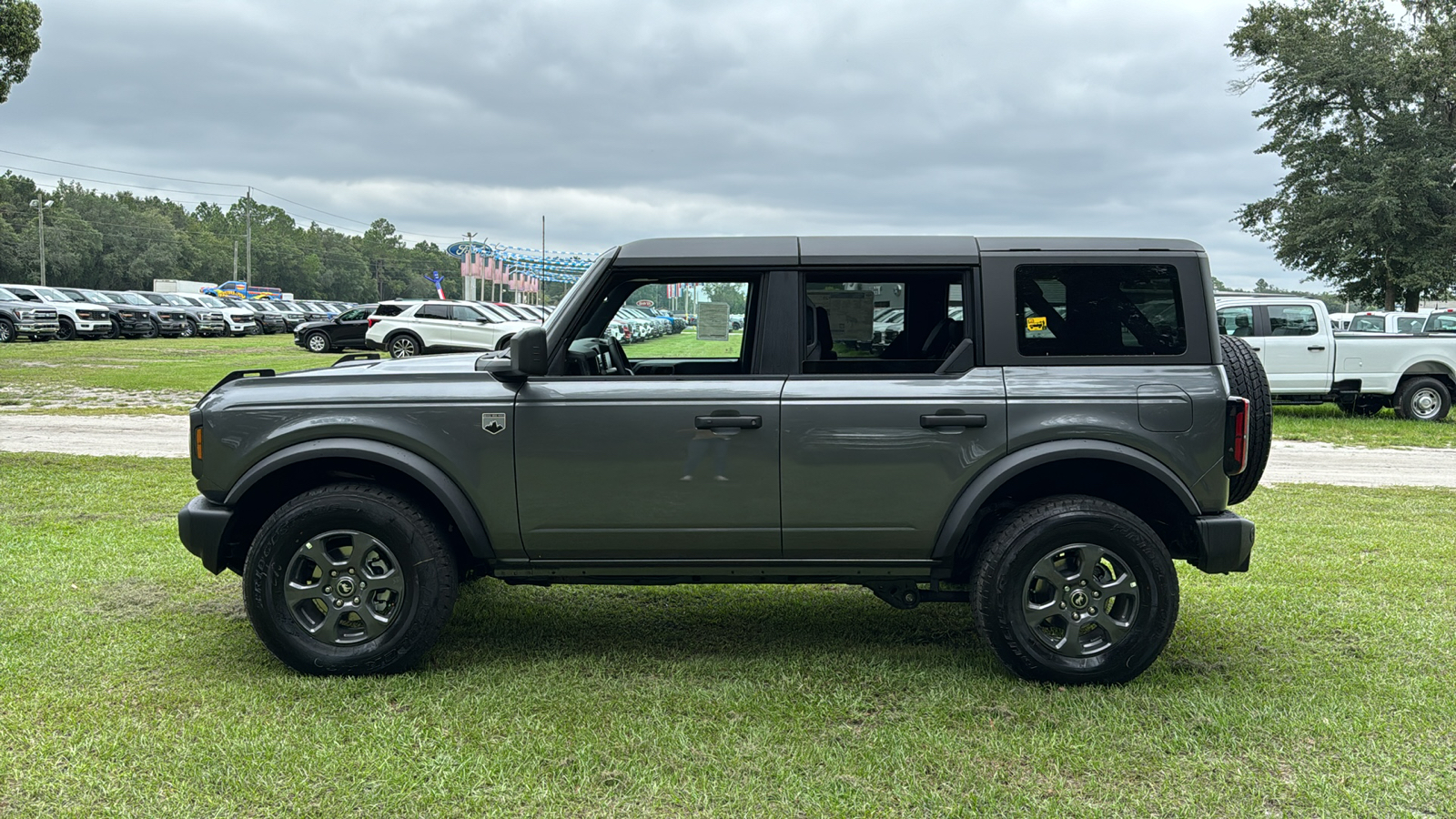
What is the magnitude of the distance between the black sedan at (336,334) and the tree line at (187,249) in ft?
205

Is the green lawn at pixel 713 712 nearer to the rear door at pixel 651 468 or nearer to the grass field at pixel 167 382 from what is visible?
the rear door at pixel 651 468

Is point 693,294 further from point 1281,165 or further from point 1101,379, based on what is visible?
point 1281,165

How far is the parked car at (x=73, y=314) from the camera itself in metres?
33.4

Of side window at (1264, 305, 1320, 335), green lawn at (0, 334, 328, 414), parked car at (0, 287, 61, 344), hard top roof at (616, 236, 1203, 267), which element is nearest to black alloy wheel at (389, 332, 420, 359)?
green lawn at (0, 334, 328, 414)

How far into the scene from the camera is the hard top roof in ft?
14.7

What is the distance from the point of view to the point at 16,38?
19125 millimetres

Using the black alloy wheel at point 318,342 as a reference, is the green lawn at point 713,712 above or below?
below

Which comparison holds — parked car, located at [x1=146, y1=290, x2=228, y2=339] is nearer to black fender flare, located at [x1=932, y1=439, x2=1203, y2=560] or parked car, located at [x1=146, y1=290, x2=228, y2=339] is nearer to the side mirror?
the side mirror

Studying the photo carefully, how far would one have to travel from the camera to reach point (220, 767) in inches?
139

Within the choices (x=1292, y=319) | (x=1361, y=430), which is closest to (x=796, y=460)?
(x=1361, y=430)

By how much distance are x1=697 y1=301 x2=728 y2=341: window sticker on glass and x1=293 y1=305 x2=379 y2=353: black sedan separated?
26638 millimetres

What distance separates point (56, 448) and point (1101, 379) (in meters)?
10.8

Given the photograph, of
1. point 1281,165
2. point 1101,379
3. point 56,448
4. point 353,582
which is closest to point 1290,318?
point 1101,379

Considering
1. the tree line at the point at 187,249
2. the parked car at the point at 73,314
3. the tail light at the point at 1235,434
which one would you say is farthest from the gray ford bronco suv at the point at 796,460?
the tree line at the point at 187,249
